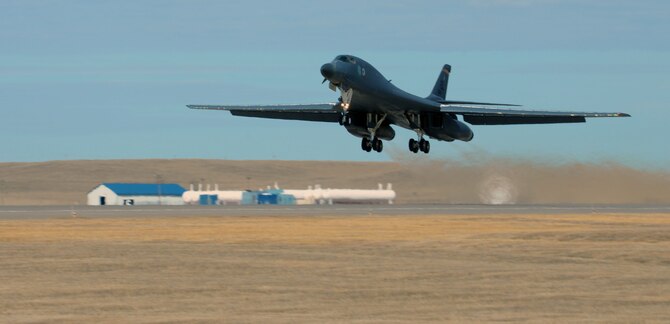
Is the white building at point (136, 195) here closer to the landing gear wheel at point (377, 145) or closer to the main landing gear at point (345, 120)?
the landing gear wheel at point (377, 145)

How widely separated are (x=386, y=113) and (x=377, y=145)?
289 cm

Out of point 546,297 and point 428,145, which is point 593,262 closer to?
point 546,297

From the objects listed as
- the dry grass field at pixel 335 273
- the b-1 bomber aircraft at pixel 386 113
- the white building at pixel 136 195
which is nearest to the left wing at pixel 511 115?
the b-1 bomber aircraft at pixel 386 113

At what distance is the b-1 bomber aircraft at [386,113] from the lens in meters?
55.8

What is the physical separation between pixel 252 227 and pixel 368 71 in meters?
9.47

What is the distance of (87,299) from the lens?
25.9 metres

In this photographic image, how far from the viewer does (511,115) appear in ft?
215

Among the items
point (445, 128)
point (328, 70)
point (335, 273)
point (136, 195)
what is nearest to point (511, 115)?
point (445, 128)

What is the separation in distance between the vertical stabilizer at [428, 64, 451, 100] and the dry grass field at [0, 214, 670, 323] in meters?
25.8

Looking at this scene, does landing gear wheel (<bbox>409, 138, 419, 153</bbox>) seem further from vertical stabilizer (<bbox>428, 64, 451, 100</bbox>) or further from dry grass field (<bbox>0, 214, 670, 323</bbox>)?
dry grass field (<bbox>0, 214, 670, 323</bbox>)

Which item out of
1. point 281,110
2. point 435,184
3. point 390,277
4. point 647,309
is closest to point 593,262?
point 390,277

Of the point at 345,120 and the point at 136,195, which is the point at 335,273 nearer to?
the point at 345,120

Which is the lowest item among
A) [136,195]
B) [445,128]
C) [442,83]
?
[445,128]

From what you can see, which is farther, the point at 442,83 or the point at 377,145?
A: the point at 442,83
